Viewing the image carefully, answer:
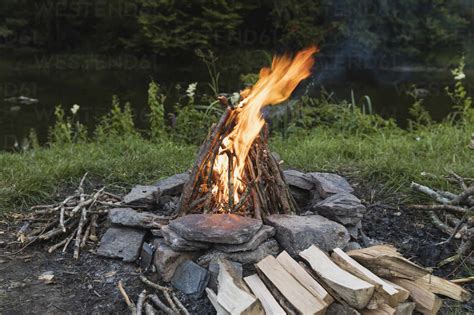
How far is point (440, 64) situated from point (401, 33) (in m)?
1.69

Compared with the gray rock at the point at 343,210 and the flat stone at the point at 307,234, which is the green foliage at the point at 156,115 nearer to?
the gray rock at the point at 343,210

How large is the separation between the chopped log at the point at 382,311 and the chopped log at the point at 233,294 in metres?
0.44

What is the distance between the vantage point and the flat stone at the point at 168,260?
2.57 metres

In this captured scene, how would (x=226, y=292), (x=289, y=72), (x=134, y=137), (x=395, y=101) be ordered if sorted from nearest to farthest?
1. (x=226, y=292)
2. (x=289, y=72)
3. (x=134, y=137)
4. (x=395, y=101)

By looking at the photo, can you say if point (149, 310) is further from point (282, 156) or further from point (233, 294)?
point (282, 156)

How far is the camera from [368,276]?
2.22m

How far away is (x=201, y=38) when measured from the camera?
58.0 ft

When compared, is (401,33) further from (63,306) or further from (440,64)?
(63,306)

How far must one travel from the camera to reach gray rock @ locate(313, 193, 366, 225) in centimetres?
281

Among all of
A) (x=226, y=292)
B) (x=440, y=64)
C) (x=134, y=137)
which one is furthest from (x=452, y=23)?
(x=226, y=292)

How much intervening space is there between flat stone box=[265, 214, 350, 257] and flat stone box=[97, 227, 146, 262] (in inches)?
27.7

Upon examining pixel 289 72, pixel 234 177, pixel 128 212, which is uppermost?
pixel 289 72

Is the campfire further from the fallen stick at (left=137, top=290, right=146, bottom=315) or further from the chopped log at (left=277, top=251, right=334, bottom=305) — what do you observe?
the fallen stick at (left=137, top=290, right=146, bottom=315)

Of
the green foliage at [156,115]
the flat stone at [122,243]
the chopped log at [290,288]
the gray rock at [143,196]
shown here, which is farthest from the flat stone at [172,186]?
the green foliage at [156,115]
